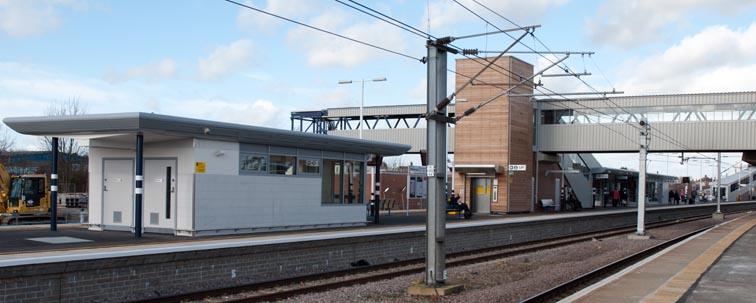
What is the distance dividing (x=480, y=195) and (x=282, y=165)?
67.6 ft

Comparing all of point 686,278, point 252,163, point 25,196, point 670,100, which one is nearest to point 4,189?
point 25,196

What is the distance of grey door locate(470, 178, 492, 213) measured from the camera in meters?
39.3

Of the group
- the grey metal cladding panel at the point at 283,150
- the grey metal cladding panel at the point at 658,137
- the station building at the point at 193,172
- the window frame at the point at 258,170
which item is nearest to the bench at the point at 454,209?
the station building at the point at 193,172

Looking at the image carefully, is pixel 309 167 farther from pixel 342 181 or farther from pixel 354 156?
pixel 354 156

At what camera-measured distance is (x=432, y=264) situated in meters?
13.2

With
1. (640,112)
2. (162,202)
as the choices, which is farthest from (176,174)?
(640,112)

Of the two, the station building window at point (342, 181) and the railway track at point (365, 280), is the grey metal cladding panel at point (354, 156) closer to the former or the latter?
the station building window at point (342, 181)

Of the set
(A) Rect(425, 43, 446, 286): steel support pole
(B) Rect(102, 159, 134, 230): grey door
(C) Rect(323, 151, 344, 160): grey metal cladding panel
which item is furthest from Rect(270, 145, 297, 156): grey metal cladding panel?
(A) Rect(425, 43, 446, 286): steel support pole

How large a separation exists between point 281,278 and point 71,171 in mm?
39077

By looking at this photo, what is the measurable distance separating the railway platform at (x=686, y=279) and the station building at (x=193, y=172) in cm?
981

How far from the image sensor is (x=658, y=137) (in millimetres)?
40781

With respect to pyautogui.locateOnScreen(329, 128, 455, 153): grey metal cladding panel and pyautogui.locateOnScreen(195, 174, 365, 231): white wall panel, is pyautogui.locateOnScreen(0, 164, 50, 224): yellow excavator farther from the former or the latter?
pyautogui.locateOnScreen(329, 128, 455, 153): grey metal cladding panel

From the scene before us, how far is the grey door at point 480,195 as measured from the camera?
1548 inches

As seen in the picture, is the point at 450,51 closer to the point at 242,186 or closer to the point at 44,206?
the point at 242,186
